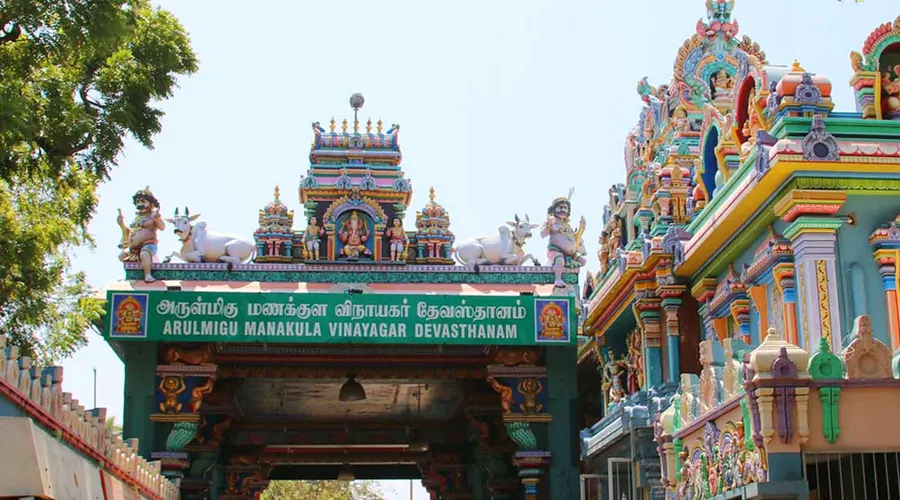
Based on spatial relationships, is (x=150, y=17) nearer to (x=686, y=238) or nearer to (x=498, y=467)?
(x=686, y=238)

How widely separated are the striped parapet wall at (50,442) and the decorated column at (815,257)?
7727 millimetres

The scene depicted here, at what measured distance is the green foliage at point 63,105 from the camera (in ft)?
38.0

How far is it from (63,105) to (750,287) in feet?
28.5

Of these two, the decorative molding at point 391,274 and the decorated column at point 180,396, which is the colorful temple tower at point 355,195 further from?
the decorated column at point 180,396

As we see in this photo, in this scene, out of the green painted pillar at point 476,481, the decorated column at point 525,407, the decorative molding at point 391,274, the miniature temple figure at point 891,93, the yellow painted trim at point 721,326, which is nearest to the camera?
the miniature temple figure at point 891,93

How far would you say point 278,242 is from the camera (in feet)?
74.4

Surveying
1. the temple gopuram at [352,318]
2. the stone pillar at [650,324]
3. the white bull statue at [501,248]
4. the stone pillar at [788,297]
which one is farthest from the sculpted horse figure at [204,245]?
the stone pillar at [788,297]

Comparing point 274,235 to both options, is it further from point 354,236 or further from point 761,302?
point 761,302

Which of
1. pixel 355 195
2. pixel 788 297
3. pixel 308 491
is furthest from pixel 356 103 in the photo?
pixel 308 491

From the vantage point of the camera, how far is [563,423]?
21250 millimetres

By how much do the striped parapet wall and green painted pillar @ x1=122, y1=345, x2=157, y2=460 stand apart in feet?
20.1

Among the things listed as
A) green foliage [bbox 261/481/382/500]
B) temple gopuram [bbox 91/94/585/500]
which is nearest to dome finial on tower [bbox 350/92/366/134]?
temple gopuram [bbox 91/94/585/500]

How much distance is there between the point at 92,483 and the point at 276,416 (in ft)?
52.3

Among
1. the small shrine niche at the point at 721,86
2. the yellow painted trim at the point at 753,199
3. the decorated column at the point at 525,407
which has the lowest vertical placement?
the decorated column at the point at 525,407
